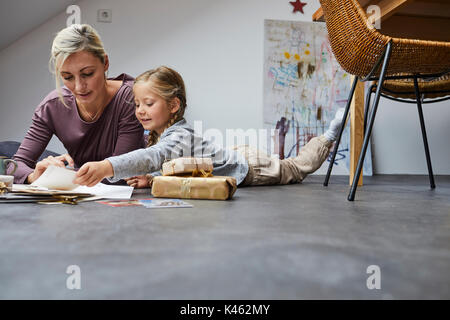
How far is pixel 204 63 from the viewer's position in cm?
323

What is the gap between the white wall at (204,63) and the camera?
312cm

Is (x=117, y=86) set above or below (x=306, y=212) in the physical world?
above

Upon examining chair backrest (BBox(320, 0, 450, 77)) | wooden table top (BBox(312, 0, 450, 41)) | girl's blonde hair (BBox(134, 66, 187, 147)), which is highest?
wooden table top (BBox(312, 0, 450, 41))

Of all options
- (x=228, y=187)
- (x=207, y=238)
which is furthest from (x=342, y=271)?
(x=228, y=187)

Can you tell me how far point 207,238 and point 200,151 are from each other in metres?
0.88

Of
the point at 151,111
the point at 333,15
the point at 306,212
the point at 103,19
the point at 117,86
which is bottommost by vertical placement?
the point at 306,212

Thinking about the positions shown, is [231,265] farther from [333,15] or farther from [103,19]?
[103,19]

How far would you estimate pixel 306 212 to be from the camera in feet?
3.29

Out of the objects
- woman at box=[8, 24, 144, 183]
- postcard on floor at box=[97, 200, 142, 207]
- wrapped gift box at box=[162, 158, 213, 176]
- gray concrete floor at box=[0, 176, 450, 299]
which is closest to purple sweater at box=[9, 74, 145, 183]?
woman at box=[8, 24, 144, 183]

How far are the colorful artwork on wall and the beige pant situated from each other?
3.62ft

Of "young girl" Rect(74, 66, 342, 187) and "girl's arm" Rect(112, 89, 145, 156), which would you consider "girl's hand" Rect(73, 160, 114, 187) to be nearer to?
"young girl" Rect(74, 66, 342, 187)

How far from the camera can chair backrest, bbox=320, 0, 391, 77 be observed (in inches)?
49.7

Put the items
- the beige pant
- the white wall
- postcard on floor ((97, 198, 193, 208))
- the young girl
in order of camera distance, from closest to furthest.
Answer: postcard on floor ((97, 198, 193, 208)) < the young girl < the beige pant < the white wall
